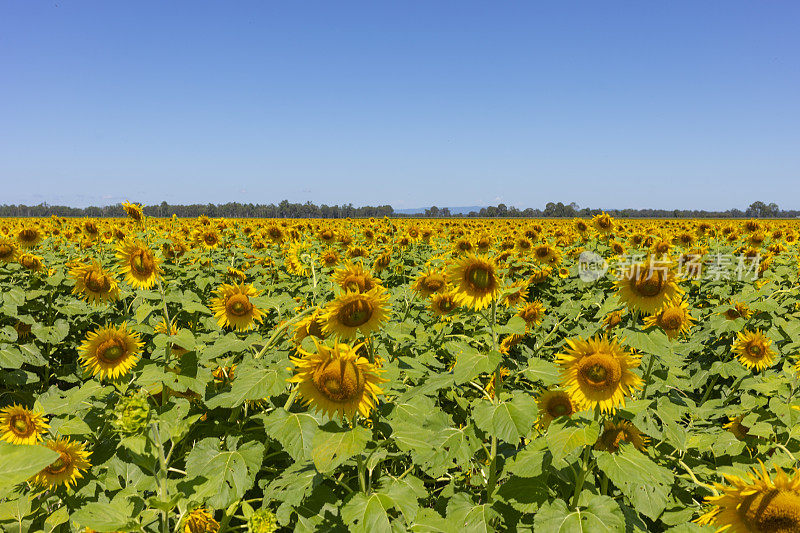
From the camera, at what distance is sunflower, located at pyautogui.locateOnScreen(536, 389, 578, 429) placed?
3.01 meters

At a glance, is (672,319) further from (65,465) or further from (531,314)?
(65,465)

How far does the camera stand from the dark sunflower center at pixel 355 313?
2449 millimetres

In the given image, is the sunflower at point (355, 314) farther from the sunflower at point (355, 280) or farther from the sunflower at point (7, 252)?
the sunflower at point (7, 252)

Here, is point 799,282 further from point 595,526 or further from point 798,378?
point 595,526

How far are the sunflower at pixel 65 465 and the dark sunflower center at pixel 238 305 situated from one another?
5.07 ft

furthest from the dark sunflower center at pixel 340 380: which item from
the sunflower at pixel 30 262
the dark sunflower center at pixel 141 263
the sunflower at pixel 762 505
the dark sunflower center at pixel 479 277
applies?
the sunflower at pixel 30 262

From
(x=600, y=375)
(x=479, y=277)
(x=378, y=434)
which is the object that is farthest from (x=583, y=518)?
(x=479, y=277)

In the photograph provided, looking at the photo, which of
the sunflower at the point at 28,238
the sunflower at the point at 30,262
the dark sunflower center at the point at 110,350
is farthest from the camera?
the sunflower at the point at 28,238

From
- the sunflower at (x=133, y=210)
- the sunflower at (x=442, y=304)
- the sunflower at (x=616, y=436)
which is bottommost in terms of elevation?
the sunflower at (x=616, y=436)

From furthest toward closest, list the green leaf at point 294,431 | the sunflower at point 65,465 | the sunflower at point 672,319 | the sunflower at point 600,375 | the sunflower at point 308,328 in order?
1. the sunflower at point 672,319
2. the sunflower at point 308,328
3. the sunflower at point 65,465
4. the sunflower at point 600,375
5. the green leaf at point 294,431

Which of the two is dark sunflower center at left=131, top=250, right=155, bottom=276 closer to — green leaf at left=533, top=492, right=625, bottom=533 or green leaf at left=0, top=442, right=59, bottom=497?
green leaf at left=0, top=442, right=59, bottom=497

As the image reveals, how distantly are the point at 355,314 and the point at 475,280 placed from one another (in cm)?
102

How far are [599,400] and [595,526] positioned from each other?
24.7 inches

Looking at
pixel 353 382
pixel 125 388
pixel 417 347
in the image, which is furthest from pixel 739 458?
pixel 125 388
